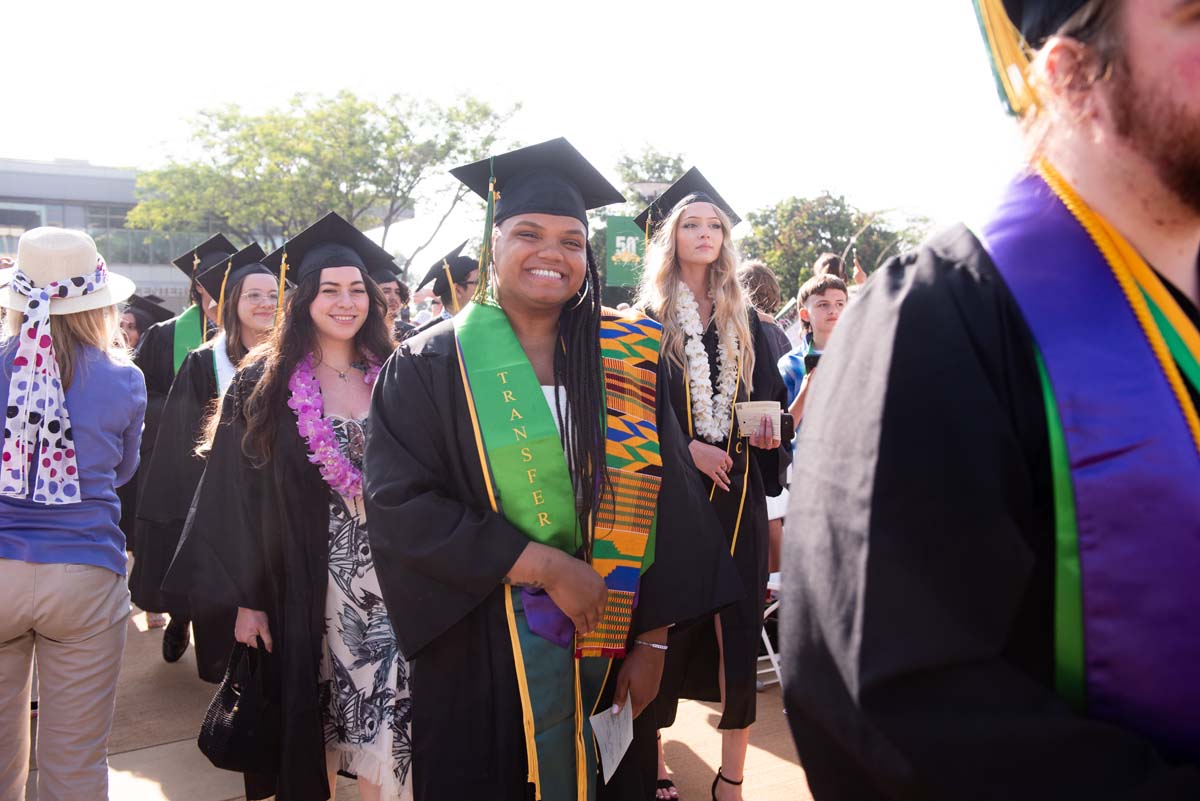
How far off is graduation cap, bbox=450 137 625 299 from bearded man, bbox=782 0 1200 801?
1681mm

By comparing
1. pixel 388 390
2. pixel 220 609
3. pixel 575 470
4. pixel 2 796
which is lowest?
pixel 2 796

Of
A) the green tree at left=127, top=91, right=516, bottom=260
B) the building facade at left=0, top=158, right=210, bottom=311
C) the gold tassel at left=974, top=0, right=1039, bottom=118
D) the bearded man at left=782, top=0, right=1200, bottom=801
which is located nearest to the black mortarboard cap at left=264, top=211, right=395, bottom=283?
the gold tassel at left=974, top=0, right=1039, bottom=118

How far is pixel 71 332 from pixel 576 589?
78.6 inches

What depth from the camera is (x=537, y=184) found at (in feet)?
8.75

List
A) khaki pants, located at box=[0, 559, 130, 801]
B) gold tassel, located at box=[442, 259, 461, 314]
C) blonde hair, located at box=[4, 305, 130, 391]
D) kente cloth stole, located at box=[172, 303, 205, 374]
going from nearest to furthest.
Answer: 1. khaki pants, located at box=[0, 559, 130, 801]
2. blonde hair, located at box=[4, 305, 130, 391]
3. kente cloth stole, located at box=[172, 303, 205, 374]
4. gold tassel, located at box=[442, 259, 461, 314]

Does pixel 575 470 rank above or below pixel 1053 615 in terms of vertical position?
below

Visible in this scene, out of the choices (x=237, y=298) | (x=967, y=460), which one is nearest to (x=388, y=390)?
(x=967, y=460)

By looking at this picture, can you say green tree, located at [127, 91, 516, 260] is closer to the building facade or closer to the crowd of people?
the building facade

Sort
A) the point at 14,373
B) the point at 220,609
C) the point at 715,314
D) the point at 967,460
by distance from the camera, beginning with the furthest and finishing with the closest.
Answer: the point at 715,314
the point at 220,609
the point at 14,373
the point at 967,460

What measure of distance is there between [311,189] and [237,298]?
22549 mm

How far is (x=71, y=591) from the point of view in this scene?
2889mm

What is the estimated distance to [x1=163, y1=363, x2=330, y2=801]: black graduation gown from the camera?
304 cm

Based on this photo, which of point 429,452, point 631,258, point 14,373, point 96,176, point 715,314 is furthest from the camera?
point 96,176

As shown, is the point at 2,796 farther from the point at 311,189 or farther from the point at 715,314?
the point at 311,189
